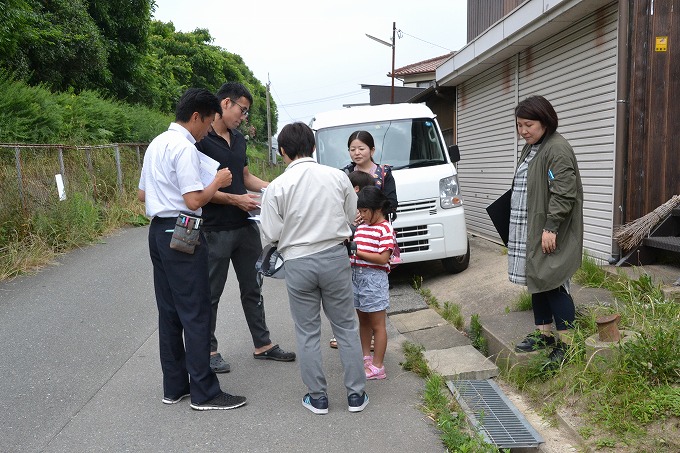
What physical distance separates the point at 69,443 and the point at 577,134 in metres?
6.51

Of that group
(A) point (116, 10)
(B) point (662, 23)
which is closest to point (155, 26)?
(A) point (116, 10)

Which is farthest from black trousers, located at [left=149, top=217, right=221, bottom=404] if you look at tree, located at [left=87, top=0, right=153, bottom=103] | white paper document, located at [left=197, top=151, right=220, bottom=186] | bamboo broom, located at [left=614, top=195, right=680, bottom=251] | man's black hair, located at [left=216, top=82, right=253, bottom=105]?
tree, located at [left=87, top=0, right=153, bottom=103]

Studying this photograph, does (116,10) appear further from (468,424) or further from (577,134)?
(468,424)

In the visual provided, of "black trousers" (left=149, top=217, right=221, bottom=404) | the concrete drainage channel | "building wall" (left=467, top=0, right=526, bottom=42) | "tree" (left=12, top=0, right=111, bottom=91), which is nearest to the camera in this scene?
the concrete drainage channel

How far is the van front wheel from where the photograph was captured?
25.3 feet

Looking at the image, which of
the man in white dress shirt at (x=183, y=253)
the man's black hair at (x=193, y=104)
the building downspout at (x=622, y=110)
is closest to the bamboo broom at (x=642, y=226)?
the building downspout at (x=622, y=110)

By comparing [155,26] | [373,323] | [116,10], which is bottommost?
[373,323]

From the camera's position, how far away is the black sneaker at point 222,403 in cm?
382

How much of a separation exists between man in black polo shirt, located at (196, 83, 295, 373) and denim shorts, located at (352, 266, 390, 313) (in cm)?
90

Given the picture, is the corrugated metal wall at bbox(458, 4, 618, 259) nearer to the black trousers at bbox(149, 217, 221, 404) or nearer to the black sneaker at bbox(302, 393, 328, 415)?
the black sneaker at bbox(302, 393, 328, 415)

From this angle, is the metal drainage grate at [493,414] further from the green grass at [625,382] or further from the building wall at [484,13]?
the building wall at [484,13]

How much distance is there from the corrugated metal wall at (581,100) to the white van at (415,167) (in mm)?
1544

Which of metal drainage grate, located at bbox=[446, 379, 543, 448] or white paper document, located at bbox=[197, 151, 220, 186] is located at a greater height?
white paper document, located at bbox=[197, 151, 220, 186]

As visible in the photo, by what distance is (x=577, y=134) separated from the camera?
7.33 m
